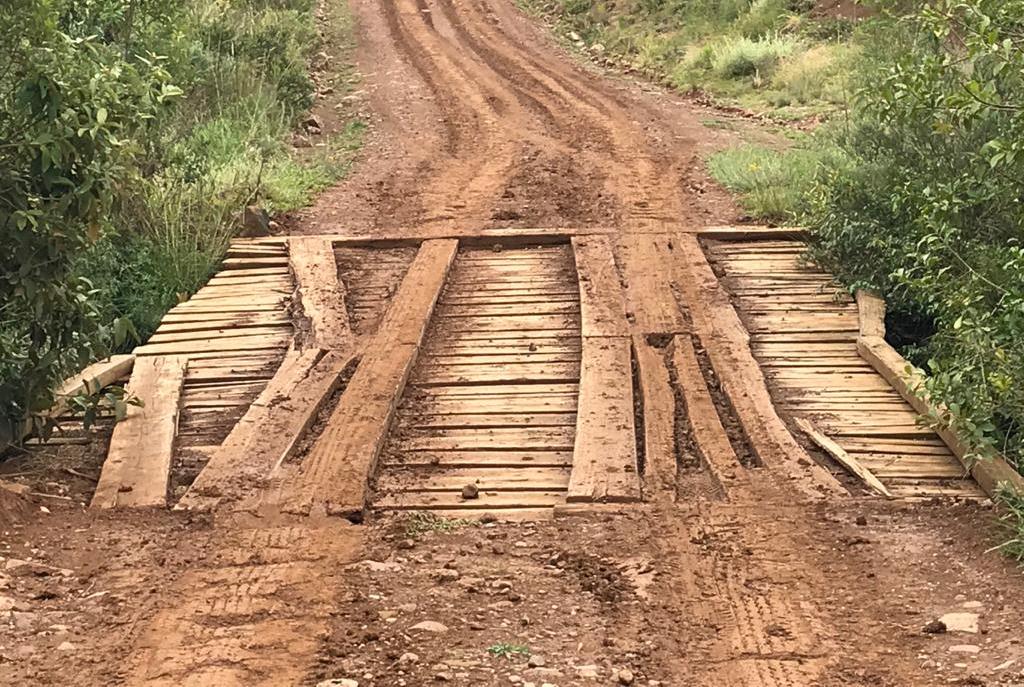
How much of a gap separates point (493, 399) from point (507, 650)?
9.37 ft

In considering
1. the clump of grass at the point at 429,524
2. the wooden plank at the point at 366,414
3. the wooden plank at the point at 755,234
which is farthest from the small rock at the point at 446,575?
the wooden plank at the point at 755,234

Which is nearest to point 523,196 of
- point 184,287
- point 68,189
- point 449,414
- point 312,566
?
point 184,287

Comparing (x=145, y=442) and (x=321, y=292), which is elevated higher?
(x=145, y=442)

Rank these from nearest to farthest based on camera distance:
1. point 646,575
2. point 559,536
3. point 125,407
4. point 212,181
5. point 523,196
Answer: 1. point 646,575
2. point 559,536
3. point 125,407
4. point 212,181
5. point 523,196

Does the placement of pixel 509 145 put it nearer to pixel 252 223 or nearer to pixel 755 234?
pixel 252 223

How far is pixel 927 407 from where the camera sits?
21.2ft

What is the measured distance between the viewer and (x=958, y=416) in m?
5.55

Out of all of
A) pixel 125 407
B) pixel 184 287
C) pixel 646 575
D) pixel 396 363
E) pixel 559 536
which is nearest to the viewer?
pixel 646 575

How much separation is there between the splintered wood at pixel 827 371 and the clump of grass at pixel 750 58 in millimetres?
8587

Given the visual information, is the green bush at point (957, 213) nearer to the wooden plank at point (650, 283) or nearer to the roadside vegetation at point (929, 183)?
the roadside vegetation at point (929, 183)

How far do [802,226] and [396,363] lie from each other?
383cm

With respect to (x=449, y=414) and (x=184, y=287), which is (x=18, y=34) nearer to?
(x=449, y=414)

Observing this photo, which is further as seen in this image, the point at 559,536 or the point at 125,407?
the point at 125,407

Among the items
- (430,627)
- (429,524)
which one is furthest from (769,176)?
(430,627)
